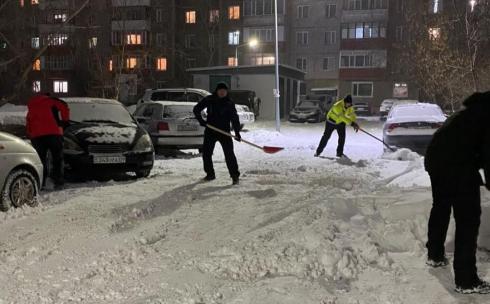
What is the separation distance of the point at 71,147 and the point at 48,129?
2.20ft

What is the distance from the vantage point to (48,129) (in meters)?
8.77

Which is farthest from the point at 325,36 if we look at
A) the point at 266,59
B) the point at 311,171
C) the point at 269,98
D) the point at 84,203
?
the point at 84,203

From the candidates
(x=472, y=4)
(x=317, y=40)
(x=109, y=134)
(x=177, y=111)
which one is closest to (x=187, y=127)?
(x=177, y=111)

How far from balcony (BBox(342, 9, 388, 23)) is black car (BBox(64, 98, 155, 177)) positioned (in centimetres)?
4516

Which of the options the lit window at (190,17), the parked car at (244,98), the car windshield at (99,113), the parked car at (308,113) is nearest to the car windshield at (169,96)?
the parked car at (244,98)

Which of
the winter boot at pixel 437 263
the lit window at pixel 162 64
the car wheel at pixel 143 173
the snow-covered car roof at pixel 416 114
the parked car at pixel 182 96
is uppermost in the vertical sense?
the lit window at pixel 162 64

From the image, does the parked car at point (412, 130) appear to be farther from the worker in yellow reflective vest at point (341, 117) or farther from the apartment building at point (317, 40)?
the apartment building at point (317, 40)

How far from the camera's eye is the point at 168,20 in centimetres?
5778

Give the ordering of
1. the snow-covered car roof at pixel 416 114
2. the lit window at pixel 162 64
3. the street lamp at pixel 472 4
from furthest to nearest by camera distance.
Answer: the lit window at pixel 162 64 < the street lamp at pixel 472 4 < the snow-covered car roof at pixel 416 114

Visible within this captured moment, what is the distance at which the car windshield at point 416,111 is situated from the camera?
13266mm

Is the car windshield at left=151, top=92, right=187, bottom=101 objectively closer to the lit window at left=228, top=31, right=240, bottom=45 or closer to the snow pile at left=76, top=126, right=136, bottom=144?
the snow pile at left=76, top=126, right=136, bottom=144

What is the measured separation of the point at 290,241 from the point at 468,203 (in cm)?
160

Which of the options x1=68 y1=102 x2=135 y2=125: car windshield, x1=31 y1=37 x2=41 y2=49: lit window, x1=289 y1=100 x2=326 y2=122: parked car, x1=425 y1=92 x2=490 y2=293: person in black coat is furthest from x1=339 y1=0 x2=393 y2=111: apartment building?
x1=425 y1=92 x2=490 y2=293: person in black coat

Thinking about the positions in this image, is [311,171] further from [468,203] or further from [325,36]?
[325,36]
